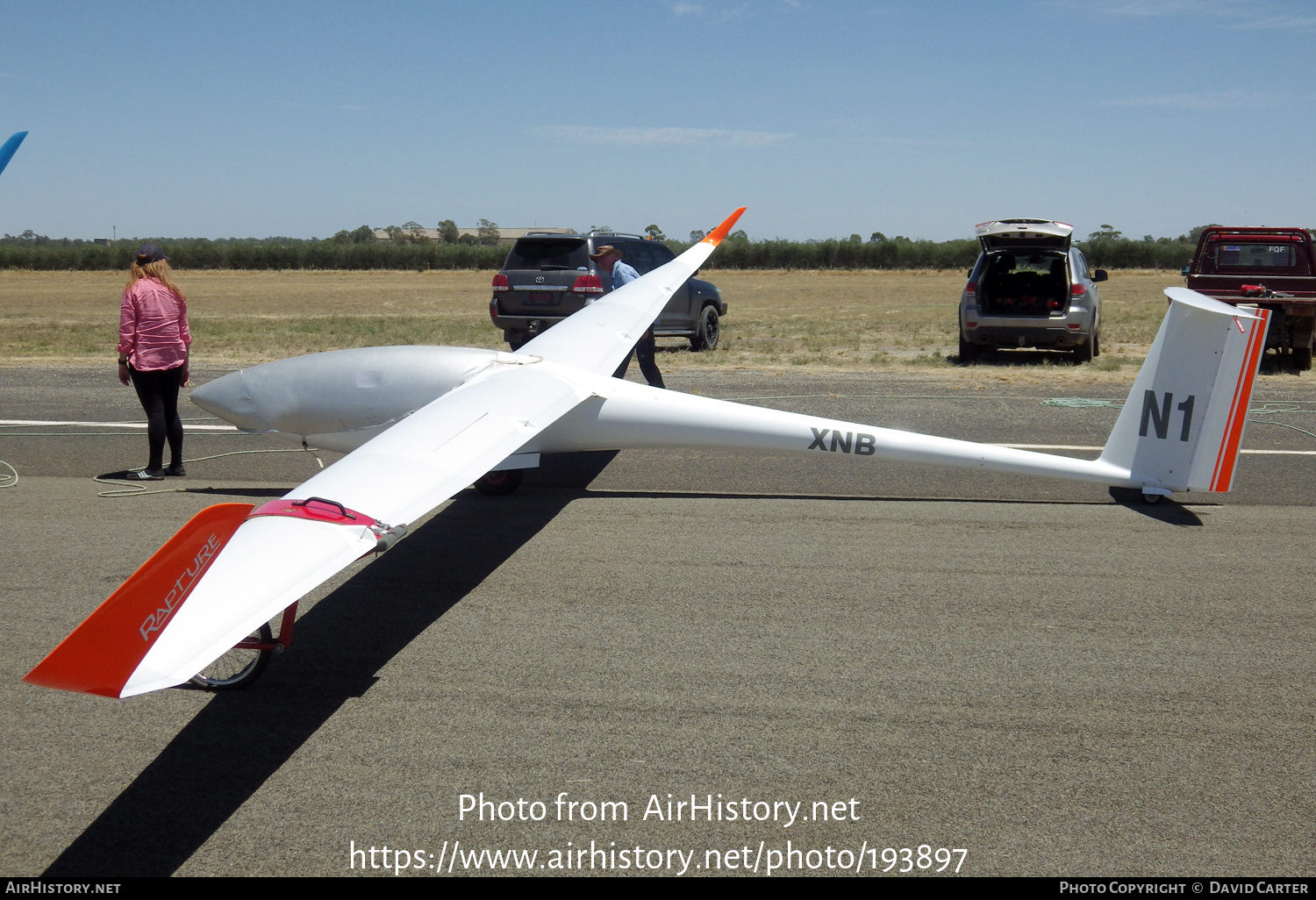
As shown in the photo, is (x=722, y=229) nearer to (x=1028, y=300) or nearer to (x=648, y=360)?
(x=648, y=360)

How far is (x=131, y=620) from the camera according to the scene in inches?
126

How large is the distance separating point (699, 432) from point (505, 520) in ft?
5.00

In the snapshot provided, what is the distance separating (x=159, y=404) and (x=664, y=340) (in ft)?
40.3

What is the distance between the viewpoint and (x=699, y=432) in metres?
6.93

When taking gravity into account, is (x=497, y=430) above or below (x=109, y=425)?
above

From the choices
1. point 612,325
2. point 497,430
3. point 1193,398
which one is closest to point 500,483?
point 497,430

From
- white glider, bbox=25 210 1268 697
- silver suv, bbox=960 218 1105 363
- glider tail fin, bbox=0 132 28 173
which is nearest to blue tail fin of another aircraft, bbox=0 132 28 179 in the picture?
glider tail fin, bbox=0 132 28 173

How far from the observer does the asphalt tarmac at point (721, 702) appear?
136 inches

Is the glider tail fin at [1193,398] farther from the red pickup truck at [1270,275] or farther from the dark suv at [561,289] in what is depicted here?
the dark suv at [561,289]

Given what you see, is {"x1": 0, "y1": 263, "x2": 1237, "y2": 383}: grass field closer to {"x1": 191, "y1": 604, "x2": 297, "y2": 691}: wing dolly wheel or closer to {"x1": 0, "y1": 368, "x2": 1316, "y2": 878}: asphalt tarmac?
{"x1": 0, "y1": 368, "x2": 1316, "y2": 878}: asphalt tarmac

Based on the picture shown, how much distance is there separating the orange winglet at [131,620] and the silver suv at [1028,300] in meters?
13.5

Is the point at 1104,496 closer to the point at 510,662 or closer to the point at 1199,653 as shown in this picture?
the point at 1199,653

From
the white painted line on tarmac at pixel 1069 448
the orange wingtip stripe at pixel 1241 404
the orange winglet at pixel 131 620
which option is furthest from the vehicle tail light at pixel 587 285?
the orange winglet at pixel 131 620
